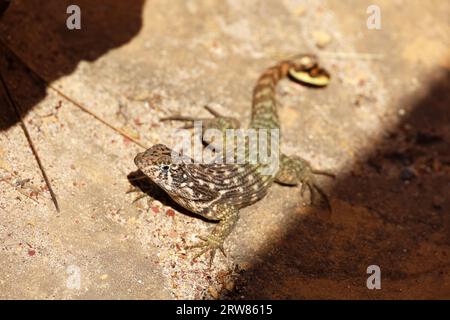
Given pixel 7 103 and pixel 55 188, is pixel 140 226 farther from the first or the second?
pixel 7 103

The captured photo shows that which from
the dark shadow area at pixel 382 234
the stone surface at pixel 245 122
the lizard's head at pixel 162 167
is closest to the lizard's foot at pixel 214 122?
the stone surface at pixel 245 122

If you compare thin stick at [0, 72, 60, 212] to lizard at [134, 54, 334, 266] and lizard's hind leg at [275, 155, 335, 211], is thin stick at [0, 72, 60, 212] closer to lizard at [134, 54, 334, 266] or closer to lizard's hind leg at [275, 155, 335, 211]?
lizard at [134, 54, 334, 266]

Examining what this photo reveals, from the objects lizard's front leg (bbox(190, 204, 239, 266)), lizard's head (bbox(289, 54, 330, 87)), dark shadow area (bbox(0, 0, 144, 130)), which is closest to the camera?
lizard's front leg (bbox(190, 204, 239, 266))

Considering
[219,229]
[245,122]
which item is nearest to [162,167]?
[219,229]

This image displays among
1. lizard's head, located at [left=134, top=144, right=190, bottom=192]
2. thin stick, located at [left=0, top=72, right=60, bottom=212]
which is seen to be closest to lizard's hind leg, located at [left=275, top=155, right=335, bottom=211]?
lizard's head, located at [left=134, top=144, right=190, bottom=192]

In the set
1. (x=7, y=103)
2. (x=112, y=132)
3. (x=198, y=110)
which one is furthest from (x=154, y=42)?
(x=7, y=103)

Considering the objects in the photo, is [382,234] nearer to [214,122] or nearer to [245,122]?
[245,122]
